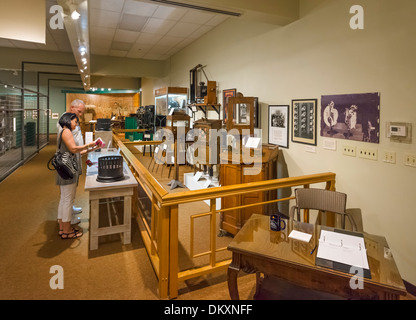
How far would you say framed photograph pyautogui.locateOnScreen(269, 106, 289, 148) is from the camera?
405cm

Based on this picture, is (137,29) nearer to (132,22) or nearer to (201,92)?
(132,22)

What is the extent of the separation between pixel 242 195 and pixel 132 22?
4765mm

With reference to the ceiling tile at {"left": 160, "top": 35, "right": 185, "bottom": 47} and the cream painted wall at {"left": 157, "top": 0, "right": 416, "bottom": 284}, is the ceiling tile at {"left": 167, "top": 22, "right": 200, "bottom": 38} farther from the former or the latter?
the cream painted wall at {"left": 157, "top": 0, "right": 416, "bottom": 284}

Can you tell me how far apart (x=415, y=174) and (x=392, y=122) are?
0.51m

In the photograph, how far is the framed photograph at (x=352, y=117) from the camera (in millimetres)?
2799

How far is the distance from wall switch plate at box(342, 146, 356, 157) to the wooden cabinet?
88cm

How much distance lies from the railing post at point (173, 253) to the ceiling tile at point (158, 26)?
5058mm

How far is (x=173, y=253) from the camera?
2285 mm

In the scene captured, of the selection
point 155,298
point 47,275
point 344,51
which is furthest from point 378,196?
point 47,275

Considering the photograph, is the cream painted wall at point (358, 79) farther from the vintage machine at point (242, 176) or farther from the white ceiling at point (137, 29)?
the white ceiling at point (137, 29)

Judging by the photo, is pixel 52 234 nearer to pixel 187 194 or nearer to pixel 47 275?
pixel 47 275

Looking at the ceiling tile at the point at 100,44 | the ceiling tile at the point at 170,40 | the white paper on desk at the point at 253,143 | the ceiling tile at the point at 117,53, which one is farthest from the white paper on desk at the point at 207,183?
the ceiling tile at the point at 117,53

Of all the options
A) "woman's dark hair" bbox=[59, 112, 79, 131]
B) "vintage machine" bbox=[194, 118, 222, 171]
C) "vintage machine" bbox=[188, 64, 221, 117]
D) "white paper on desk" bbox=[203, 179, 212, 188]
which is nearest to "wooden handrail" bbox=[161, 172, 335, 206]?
"woman's dark hair" bbox=[59, 112, 79, 131]

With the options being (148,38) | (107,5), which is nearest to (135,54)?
(148,38)
